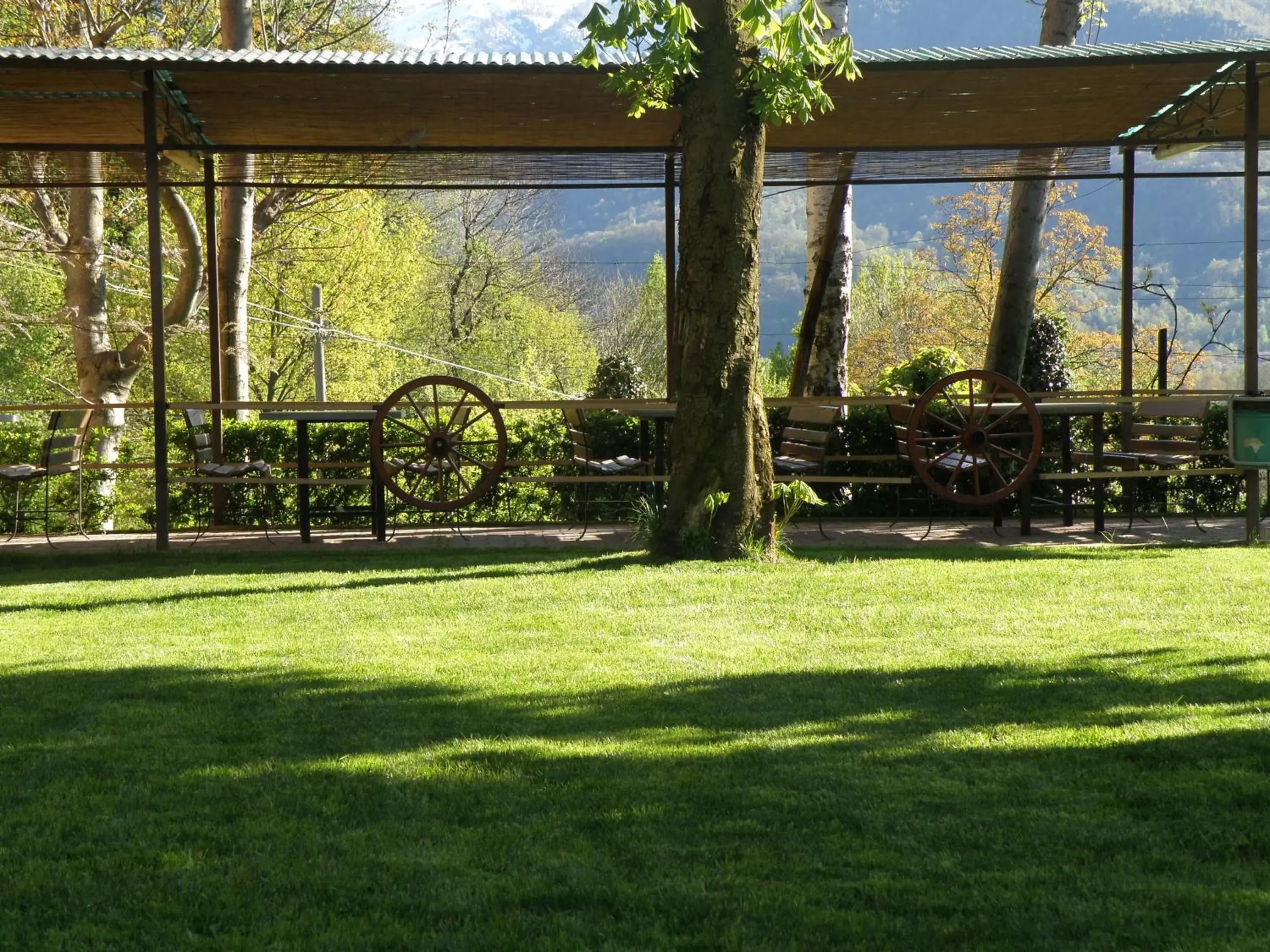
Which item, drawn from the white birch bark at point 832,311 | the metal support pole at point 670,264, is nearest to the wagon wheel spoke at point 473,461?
the metal support pole at point 670,264

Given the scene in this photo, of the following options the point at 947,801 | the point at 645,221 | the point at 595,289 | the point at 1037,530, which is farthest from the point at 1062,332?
the point at 645,221

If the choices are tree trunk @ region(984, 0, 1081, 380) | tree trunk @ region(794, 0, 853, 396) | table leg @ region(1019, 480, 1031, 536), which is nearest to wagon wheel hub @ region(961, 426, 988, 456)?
table leg @ region(1019, 480, 1031, 536)

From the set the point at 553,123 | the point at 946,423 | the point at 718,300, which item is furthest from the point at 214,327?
the point at 946,423

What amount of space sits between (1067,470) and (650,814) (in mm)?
6415

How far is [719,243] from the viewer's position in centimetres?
732

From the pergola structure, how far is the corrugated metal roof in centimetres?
1

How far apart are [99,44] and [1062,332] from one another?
36.1ft

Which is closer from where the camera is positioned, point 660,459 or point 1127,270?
point 660,459

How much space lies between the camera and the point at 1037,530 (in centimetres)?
922

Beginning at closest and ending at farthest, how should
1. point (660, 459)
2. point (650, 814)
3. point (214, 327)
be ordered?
point (650, 814) < point (660, 459) < point (214, 327)

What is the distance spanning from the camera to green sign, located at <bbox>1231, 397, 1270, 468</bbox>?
27.2 ft

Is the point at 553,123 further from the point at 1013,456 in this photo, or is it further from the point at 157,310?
the point at 1013,456

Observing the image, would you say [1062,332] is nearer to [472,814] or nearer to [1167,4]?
[472,814]

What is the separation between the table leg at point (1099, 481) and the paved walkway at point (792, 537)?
9 cm
